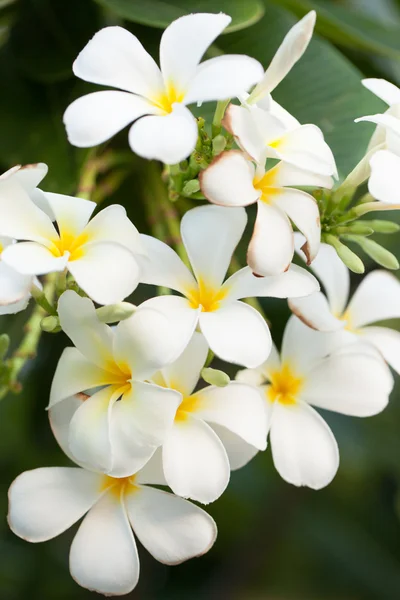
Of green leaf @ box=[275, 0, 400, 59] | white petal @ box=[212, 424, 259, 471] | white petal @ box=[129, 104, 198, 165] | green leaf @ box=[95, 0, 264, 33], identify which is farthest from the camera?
green leaf @ box=[275, 0, 400, 59]

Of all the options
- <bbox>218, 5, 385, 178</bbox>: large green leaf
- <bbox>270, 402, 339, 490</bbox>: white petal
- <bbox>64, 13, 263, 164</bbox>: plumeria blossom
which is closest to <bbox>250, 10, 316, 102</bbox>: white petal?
<bbox>64, 13, 263, 164</bbox>: plumeria blossom

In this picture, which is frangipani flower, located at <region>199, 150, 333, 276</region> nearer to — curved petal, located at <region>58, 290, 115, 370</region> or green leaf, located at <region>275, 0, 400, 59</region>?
curved petal, located at <region>58, 290, 115, 370</region>

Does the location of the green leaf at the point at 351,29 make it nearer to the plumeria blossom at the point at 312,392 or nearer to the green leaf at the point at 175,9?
the green leaf at the point at 175,9

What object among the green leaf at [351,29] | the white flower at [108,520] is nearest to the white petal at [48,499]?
the white flower at [108,520]

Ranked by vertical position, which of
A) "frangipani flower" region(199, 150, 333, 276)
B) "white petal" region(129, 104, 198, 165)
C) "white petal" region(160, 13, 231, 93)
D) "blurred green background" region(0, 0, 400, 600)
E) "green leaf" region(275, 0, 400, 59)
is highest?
"white petal" region(160, 13, 231, 93)

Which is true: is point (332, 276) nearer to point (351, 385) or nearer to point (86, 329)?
point (351, 385)

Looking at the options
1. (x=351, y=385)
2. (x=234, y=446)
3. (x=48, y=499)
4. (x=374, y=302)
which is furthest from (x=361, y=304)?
(x=48, y=499)
